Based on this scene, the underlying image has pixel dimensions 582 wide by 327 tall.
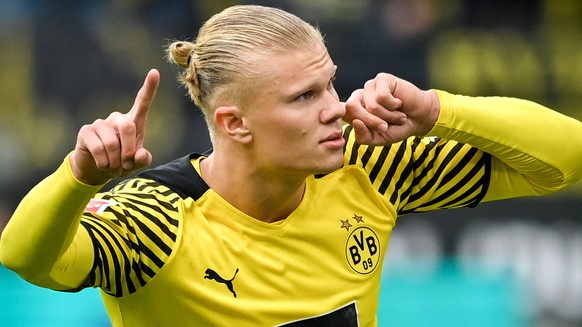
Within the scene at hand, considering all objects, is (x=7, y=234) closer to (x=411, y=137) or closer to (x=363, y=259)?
(x=363, y=259)

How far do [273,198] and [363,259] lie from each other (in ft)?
1.11

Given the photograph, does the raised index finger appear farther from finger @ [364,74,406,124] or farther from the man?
finger @ [364,74,406,124]

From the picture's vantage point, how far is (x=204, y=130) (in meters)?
7.59

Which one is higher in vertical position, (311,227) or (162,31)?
(162,31)

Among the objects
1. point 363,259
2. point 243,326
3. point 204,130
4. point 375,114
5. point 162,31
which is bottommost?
point 243,326

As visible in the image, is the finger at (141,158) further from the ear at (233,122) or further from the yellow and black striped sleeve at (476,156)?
the yellow and black striped sleeve at (476,156)

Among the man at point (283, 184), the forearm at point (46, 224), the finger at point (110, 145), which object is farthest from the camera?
the man at point (283, 184)

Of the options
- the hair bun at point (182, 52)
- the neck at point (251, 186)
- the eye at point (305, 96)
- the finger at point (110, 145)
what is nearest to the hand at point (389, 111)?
the eye at point (305, 96)

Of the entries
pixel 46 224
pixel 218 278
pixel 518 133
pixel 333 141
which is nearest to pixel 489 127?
pixel 518 133

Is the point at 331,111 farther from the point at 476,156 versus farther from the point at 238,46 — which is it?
the point at 476,156

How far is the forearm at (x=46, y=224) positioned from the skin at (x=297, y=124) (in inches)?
24.5

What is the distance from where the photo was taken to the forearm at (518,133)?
11.5 feet

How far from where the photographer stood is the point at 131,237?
3178 millimetres

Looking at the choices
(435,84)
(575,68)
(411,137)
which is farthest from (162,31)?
(411,137)
